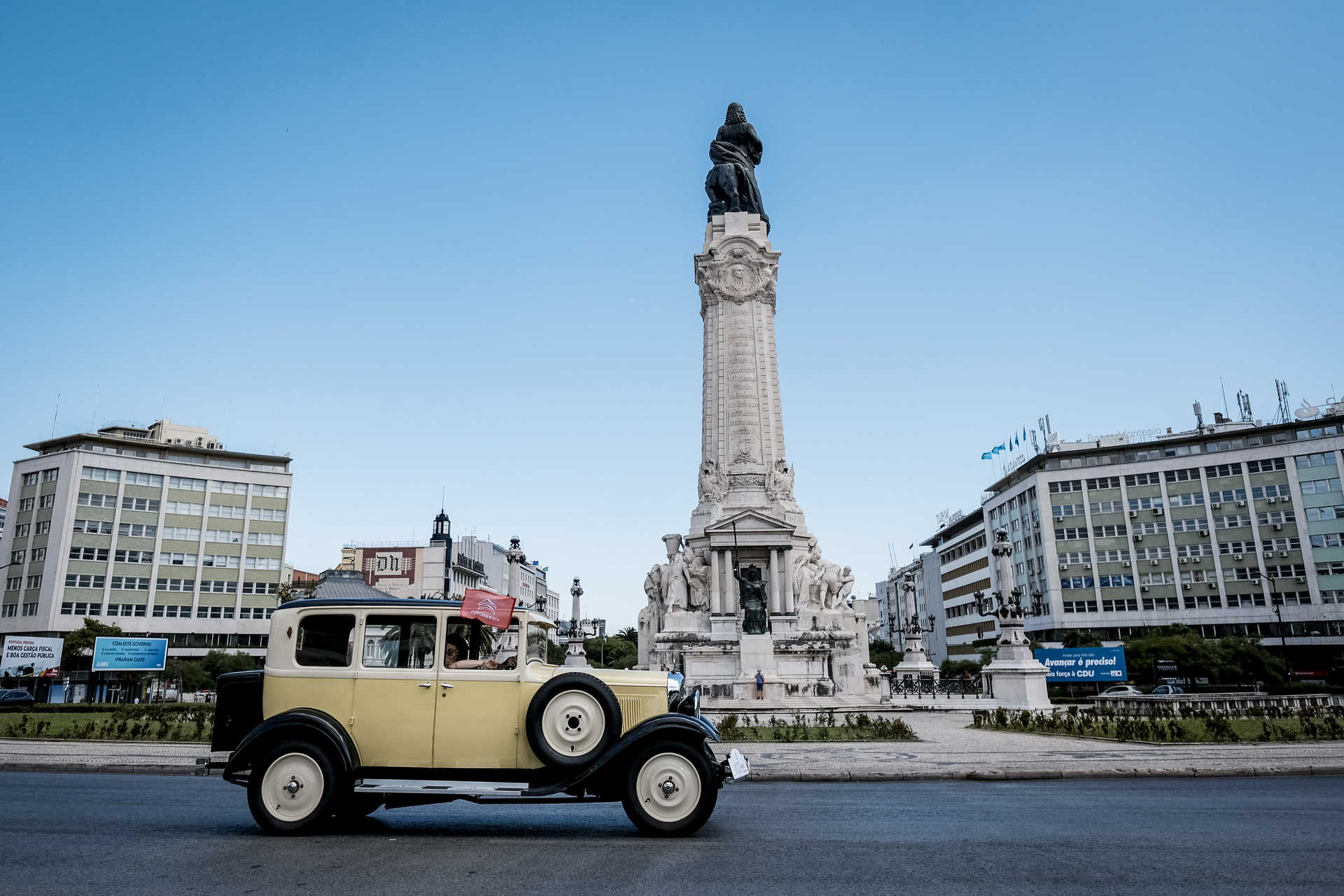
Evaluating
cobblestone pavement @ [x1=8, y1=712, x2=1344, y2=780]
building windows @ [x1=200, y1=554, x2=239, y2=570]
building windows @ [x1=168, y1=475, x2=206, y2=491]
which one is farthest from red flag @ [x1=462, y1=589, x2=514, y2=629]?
building windows @ [x1=168, y1=475, x2=206, y2=491]

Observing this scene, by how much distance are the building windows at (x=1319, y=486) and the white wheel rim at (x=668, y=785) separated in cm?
8175

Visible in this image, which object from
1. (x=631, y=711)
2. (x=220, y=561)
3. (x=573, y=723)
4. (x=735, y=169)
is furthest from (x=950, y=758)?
(x=220, y=561)

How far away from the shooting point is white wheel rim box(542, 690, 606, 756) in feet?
29.3

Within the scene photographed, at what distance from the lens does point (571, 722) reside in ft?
29.6

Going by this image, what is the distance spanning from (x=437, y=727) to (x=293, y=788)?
1.54 metres

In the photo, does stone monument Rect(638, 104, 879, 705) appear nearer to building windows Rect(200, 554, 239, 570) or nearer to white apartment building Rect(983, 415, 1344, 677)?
white apartment building Rect(983, 415, 1344, 677)

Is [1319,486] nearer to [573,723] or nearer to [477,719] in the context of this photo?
[573,723]

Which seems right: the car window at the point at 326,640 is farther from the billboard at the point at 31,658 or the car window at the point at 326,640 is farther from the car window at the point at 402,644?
the billboard at the point at 31,658

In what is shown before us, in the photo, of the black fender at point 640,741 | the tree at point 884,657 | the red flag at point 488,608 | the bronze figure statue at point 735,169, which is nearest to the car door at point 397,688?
the red flag at point 488,608

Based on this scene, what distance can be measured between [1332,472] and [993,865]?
81917 millimetres

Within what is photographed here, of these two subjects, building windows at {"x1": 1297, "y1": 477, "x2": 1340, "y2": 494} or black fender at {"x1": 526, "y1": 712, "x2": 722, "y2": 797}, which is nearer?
black fender at {"x1": 526, "y1": 712, "x2": 722, "y2": 797}

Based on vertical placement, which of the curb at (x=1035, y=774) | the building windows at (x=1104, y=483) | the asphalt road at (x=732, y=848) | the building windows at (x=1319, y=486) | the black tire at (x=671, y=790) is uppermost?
the building windows at (x=1104, y=483)

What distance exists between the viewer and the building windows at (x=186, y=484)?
75.4m

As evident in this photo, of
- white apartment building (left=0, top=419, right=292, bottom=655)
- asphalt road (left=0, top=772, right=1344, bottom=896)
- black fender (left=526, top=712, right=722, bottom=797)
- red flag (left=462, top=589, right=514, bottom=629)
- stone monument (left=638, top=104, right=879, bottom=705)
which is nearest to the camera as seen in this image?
asphalt road (left=0, top=772, right=1344, bottom=896)
